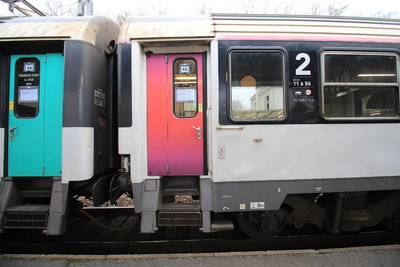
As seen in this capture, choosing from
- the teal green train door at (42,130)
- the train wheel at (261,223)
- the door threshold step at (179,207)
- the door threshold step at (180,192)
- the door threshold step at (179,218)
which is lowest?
the train wheel at (261,223)

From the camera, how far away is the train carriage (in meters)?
3.08

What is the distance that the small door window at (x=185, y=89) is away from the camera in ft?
11.0

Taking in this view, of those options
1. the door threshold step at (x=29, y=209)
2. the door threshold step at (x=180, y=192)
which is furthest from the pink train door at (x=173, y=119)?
the door threshold step at (x=29, y=209)

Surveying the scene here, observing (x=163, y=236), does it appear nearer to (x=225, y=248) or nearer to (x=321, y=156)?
(x=225, y=248)

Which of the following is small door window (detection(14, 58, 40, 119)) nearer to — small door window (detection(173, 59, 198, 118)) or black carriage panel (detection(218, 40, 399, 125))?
small door window (detection(173, 59, 198, 118))

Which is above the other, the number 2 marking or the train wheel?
the number 2 marking

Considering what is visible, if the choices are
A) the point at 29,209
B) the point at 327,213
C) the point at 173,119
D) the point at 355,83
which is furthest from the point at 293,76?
the point at 29,209

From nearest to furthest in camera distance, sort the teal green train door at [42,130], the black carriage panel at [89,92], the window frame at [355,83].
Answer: the black carriage panel at [89,92]
the window frame at [355,83]
the teal green train door at [42,130]

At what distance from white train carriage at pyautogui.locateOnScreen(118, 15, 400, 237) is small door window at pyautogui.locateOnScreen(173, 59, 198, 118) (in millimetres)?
14

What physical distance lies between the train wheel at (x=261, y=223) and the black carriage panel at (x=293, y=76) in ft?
4.63

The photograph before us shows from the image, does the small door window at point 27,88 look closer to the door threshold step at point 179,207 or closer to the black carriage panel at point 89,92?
→ the black carriage panel at point 89,92

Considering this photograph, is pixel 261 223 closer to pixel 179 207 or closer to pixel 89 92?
pixel 179 207

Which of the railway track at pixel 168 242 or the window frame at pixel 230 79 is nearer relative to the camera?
the window frame at pixel 230 79

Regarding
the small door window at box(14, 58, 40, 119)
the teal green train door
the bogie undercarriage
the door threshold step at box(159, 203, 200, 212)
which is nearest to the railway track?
the bogie undercarriage
